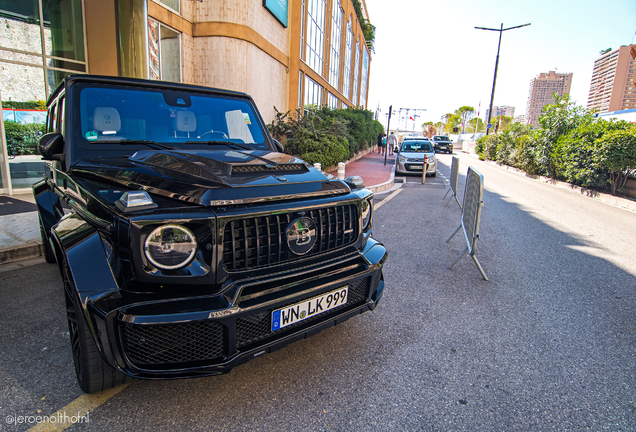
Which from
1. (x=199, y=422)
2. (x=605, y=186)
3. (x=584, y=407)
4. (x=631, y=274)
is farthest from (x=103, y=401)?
(x=605, y=186)

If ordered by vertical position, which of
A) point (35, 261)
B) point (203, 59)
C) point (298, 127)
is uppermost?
point (203, 59)

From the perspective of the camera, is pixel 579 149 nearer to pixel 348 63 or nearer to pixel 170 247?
pixel 170 247

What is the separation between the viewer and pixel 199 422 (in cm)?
199

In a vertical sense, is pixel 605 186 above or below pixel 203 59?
below

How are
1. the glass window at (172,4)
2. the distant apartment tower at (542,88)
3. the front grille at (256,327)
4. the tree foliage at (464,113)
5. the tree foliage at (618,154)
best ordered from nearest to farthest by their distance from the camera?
the front grille at (256,327)
the tree foliage at (618,154)
the glass window at (172,4)
the tree foliage at (464,113)
the distant apartment tower at (542,88)

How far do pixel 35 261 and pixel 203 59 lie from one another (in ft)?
32.6

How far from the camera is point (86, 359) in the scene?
79.0 inches

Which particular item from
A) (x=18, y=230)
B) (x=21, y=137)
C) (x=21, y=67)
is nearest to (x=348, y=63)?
(x=21, y=67)

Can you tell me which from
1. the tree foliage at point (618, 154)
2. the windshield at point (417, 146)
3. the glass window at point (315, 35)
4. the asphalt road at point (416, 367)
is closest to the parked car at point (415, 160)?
the windshield at point (417, 146)

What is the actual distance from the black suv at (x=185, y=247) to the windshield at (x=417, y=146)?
14863 mm

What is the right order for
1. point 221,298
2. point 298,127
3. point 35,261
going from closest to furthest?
point 221,298
point 35,261
point 298,127

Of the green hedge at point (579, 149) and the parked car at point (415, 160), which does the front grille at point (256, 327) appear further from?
the parked car at point (415, 160)

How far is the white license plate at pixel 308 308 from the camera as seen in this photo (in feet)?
6.61

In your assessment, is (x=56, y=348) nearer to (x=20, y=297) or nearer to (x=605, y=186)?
(x=20, y=297)
